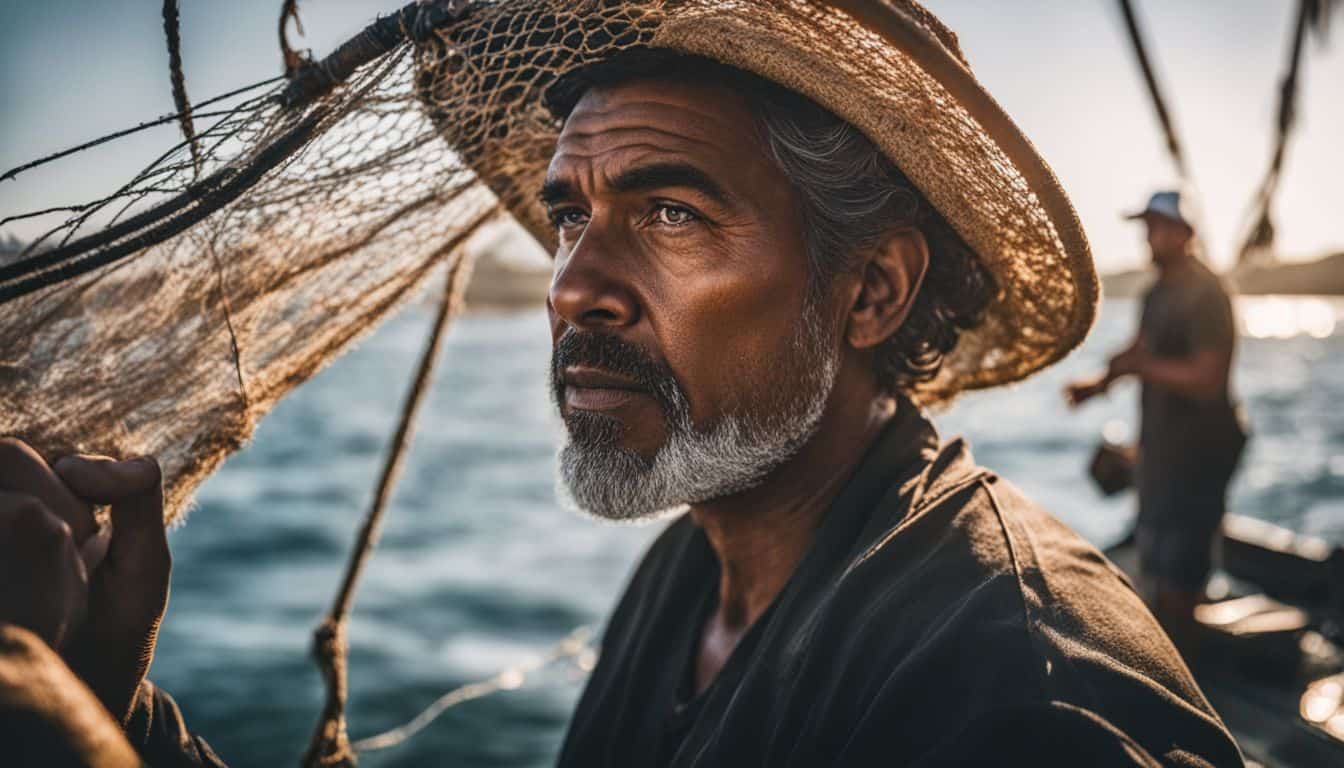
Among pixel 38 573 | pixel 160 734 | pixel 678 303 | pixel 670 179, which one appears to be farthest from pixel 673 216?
pixel 160 734

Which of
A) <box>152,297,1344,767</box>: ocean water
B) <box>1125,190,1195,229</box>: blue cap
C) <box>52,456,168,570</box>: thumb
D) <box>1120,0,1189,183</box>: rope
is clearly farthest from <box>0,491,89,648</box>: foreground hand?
<box>1125,190,1195,229</box>: blue cap

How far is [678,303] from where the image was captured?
1767 millimetres

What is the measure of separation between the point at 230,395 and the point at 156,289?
26cm

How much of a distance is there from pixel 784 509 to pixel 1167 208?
12.3 feet

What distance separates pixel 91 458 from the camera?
1.22m

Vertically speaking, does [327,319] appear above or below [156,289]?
below

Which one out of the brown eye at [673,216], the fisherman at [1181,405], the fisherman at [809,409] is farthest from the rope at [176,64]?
the fisherman at [1181,405]

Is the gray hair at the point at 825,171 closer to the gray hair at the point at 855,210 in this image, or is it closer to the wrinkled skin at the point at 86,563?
the gray hair at the point at 855,210

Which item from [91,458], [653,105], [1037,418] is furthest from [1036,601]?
[1037,418]

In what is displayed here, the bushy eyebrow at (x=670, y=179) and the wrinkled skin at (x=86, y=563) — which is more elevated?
the bushy eyebrow at (x=670, y=179)

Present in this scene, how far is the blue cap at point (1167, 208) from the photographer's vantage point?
4562mm

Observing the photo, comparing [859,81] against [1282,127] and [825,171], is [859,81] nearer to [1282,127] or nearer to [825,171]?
[825,171]

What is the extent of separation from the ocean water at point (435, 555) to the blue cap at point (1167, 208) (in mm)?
1489

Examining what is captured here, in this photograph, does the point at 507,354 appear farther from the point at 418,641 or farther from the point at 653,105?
the point at 653,105
